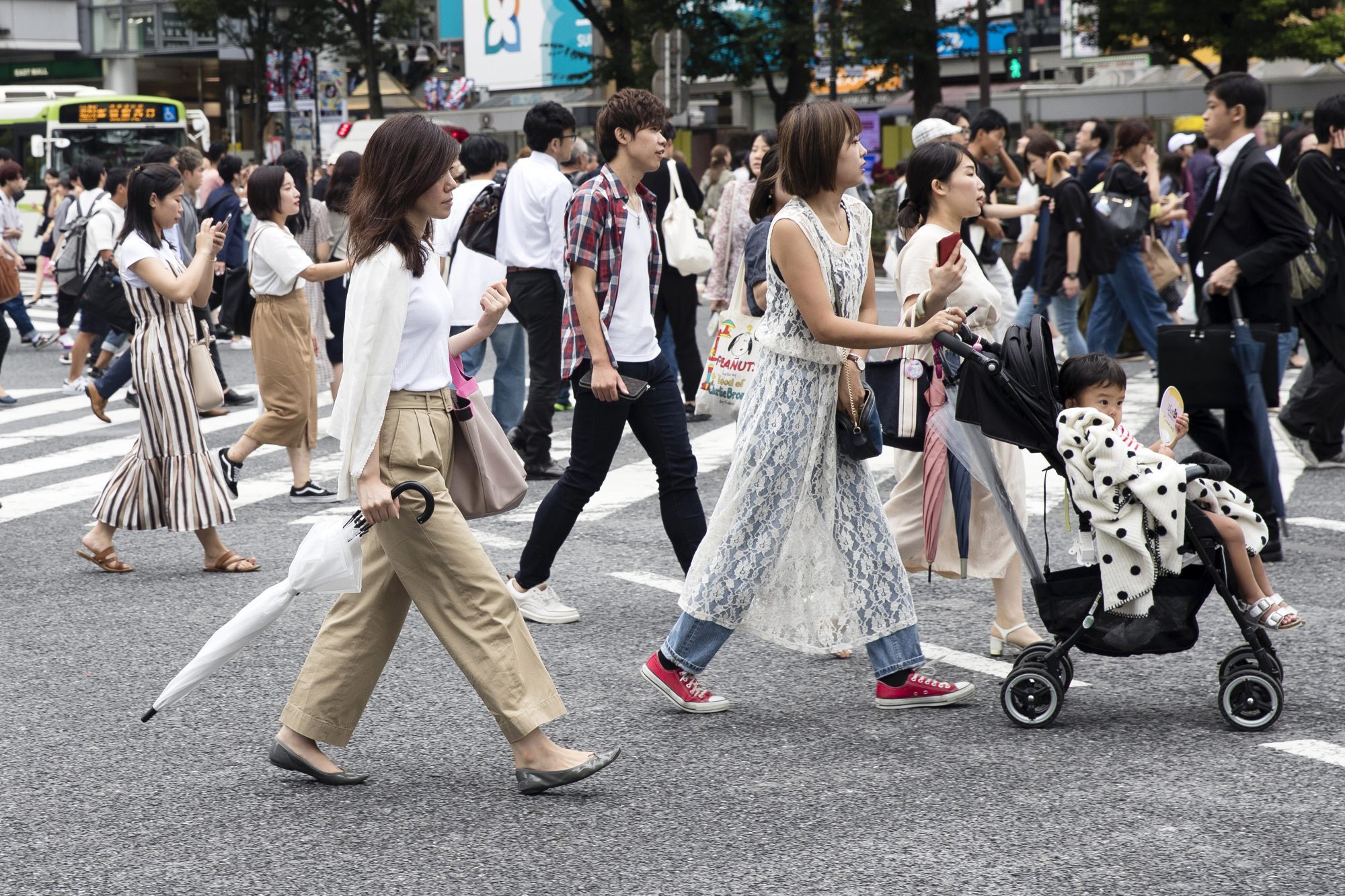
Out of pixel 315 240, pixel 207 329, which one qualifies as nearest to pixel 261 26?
pixel 315 240

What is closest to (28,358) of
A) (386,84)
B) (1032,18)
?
(1032,18)

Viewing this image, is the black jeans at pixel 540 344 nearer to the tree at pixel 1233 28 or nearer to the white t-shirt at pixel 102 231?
the white t-shirt at pixel 102 231

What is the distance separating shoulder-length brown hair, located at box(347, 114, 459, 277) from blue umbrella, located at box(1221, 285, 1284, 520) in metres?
3.67

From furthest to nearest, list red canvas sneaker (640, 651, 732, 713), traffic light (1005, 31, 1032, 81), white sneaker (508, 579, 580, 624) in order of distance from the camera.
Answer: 1. traffic light (1005, 31, 1032, 81)
2. white sneaker (508, 579, 580, 624)
3. red canvas sneaker (640, 651, 732, 713)

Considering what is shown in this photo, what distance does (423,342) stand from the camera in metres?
3.79

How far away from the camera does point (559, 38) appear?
49.0 meters

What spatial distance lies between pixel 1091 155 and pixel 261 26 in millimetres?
35103

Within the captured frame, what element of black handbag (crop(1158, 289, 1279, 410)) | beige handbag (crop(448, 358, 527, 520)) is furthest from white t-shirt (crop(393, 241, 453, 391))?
black handbag (crop(1158, 289, 1279, 410))

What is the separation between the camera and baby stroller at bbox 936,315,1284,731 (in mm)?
4125

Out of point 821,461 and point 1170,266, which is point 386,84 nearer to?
point 1170,266

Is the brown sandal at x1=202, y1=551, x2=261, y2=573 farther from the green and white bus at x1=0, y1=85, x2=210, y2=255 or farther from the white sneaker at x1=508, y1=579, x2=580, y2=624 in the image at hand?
the green and white bus at x1=0, y1=85, x2=210, y2=255

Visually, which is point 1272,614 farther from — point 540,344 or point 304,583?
point 540,344

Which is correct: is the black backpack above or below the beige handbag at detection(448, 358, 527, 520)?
above

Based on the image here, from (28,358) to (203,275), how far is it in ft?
32.6
